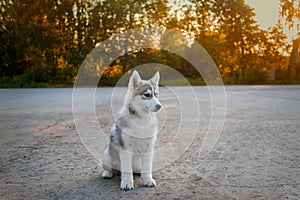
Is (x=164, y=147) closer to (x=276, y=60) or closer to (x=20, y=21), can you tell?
(x=20, y=21)

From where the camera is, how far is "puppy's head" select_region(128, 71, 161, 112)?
377cm

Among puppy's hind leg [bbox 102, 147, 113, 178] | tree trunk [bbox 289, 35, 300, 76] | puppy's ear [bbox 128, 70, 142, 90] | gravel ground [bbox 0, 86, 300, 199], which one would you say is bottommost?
gravel ground [bbox 0, 86, 300, 199]

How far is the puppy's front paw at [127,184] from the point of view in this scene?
365 centimetres

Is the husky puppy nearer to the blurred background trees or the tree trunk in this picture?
the blurred background trees

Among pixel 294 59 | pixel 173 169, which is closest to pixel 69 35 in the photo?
pixel 294 59

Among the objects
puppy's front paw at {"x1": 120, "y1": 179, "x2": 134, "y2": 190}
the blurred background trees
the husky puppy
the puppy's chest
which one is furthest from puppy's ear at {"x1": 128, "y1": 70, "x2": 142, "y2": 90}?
the blurred background trees

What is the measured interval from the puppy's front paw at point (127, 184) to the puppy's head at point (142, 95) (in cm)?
68

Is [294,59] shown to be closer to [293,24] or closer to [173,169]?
[293,24]

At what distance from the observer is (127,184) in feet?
12.0

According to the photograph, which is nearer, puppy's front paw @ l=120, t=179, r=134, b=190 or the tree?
puppy's front paw @ l=120, t=179, r=134, b=190

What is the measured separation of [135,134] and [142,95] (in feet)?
→ 1.31

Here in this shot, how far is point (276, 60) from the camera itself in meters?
38.0

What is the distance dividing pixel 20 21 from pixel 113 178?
3080 cm

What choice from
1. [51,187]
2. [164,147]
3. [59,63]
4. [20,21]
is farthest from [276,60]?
[51,187]
